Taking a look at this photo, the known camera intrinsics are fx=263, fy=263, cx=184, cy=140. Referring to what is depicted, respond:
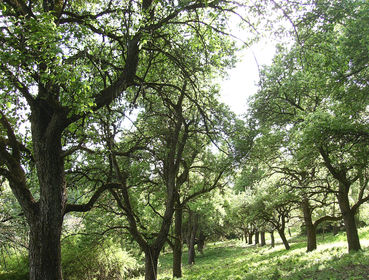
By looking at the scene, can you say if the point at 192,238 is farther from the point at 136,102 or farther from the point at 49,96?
the point at 49,96

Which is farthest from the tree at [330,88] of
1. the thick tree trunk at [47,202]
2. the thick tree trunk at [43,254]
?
the thick tree trunk at [43,254]

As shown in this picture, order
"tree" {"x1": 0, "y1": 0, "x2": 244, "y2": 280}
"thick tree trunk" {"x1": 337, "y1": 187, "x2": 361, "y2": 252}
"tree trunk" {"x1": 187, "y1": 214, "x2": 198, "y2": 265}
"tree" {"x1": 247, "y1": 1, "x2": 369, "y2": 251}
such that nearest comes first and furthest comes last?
"tree" {"x1": 0, "y1": 0, "x2": 244, "y2": 280}, "tree" {"x1": 247, "y1": 1, "x2": 369, "y2": 251}, "thick tree trunk" {"x1": 337, "y1": 187, "x2": 361, "y2": 252}, "tree trunk" {"x1": 187, "y1": 214, "x2": 198, "y2": 265}

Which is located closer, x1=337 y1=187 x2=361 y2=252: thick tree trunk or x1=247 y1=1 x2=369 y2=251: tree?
x1=247 y1=1 x2=369 y2=251: tree

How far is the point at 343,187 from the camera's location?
14227 mm

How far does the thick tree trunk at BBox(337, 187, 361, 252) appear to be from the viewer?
1316cm

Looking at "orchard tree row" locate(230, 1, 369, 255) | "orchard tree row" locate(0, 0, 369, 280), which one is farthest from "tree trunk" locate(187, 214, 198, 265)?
"orchard tree row" locate(0, 0, 369, 280)

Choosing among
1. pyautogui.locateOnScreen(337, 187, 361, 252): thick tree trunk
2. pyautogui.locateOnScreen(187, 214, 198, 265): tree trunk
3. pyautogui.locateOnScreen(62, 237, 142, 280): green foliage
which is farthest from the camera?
pyautogui.locateOnScreen(187, 214, 198, 265): tree trunk

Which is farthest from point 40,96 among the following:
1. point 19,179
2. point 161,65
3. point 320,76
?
point 320,76

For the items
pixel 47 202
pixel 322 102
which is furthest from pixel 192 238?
pixel 47 202

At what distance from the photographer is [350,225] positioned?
44.6 ft

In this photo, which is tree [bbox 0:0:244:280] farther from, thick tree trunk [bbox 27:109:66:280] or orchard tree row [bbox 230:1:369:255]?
orchard tree row [bbox 230:1:369:255]

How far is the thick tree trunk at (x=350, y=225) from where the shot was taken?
43.2 ft

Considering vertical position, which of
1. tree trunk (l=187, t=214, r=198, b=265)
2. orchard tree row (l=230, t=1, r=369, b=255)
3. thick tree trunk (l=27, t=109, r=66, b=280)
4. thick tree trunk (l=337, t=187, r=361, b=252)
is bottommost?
tree trunk (l=187, t=214, r=198, b=265)

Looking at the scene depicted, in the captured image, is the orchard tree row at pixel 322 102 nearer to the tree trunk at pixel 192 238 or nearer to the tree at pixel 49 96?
the tree at pixel 49 96
